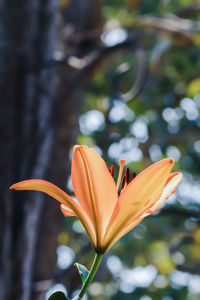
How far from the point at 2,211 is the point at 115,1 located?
2.55 metres

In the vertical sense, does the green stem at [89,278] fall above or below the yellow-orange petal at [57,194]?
below

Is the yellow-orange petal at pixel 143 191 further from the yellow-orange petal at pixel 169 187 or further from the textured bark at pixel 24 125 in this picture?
the textured bark at pixel 24 125

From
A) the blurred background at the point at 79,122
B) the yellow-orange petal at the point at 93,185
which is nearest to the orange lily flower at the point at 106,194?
the yellow-orange petal at the point at 93,185

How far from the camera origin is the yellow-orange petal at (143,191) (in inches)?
11.2

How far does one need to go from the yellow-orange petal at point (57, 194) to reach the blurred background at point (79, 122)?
0.62 meters

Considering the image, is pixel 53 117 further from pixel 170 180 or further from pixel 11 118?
pixel 170 180

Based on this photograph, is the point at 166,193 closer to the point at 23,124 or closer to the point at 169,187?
the point at 169,187

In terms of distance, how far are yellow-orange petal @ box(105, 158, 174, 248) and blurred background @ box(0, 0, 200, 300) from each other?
0.62 meters

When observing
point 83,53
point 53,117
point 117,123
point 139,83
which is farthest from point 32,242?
point 117,123

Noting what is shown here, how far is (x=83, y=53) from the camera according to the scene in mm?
1806

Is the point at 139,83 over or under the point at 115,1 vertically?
under

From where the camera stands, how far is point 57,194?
0.95ft

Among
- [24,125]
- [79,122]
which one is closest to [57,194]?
[24,125]

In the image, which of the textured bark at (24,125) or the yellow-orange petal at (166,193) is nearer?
the yellow-orange petal at (166,193)
